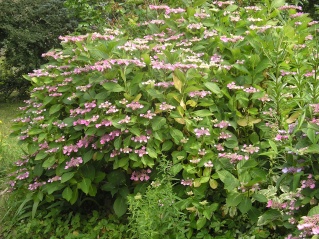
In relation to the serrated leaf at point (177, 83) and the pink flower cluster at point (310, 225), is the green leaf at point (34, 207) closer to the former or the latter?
the serrated leaf at point (177, 83)

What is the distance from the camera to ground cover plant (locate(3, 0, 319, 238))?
2986 millimetres

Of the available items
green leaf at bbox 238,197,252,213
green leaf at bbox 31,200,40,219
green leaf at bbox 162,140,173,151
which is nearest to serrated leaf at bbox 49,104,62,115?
green leaf at bbox 31,200,40,219

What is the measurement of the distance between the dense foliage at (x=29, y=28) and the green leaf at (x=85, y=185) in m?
6.72

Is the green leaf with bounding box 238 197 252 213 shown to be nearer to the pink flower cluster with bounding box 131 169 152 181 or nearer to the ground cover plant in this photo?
the ground cover plant

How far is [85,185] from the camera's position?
11.3 feet

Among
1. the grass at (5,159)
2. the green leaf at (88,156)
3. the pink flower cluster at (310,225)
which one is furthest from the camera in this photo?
the grass at (5,159)

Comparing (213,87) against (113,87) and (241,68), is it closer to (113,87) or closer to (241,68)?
(241,68)

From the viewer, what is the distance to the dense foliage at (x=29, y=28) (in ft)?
31.8

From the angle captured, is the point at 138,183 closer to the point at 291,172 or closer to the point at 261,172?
the point at 261,172

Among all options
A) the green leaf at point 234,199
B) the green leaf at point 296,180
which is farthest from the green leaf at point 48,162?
the green leaf at point 296,180

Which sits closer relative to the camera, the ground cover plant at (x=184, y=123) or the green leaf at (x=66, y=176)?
the ground cover plant at (x=184, y=123)

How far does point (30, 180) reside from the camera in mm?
3945

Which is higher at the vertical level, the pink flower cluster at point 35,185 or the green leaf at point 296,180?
the green leaf at point 296,180

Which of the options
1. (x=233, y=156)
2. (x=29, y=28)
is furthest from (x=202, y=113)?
(x=29, y=28)
